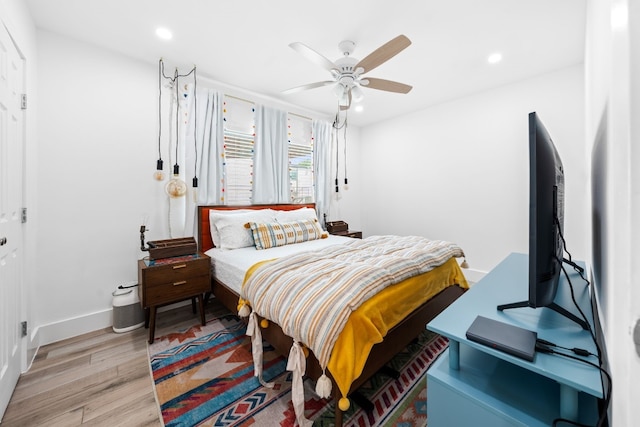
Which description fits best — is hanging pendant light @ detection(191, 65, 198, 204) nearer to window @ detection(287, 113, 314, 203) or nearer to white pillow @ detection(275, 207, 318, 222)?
white pillow @ detection(275, 207, 318, 222)

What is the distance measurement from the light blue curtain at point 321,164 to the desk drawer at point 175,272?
84.5 inches

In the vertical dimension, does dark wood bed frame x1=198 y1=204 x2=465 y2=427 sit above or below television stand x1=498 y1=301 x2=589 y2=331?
below

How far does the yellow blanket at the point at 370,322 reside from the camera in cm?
121

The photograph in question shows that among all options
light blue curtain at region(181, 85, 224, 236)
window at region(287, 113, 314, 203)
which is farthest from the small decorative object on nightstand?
light blue curtain at region(181, 85, 224, 236)

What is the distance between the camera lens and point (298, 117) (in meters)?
3.90

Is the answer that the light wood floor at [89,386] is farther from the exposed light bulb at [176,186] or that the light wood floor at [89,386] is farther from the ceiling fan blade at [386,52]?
the ceiling fan blade at [386,52]

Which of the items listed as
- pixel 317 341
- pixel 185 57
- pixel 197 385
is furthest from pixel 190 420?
pixel 185 57

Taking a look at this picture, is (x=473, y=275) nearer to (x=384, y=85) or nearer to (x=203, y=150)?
(x=384, y=85)

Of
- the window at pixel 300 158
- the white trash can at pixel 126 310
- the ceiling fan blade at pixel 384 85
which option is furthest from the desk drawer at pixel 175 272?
the ceiling fan blade at pixel 384 85

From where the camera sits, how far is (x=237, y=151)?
328 centimetres

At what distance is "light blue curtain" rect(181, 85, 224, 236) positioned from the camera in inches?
113

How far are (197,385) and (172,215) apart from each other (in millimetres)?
1772

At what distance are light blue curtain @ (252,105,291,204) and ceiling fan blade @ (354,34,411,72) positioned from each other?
1660 mm

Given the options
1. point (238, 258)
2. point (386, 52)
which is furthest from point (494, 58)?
point (238, 258)
